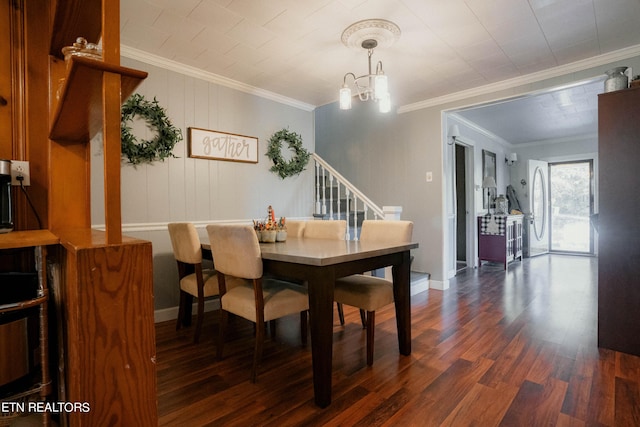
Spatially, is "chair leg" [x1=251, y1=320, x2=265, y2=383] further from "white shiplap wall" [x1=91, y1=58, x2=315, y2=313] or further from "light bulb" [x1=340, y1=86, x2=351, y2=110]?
"light bulb" [x1=340, y1=86, x2=351, y2=110]

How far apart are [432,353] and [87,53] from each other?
2.52 meters

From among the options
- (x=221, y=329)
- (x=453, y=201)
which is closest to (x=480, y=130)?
(x=453, y=201)

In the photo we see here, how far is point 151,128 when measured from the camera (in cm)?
296

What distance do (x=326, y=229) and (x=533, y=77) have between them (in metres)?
2.64

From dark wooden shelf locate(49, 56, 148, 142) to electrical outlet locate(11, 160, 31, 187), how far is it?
196mm

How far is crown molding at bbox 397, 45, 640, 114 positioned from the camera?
2.85 m

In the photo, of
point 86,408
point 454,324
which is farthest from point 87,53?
point 454,324

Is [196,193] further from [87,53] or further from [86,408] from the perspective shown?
[86,408]

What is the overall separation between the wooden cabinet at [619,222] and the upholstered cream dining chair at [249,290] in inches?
85.4

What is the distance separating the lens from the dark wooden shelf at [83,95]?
0.89 m

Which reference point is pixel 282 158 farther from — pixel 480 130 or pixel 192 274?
pixel 480 130

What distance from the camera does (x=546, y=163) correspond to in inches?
285

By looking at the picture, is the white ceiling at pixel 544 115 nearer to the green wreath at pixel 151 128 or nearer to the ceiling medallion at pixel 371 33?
the ceiling medallion at pixel 371 33

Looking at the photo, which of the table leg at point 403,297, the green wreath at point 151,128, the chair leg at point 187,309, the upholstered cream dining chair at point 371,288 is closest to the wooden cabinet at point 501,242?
the upholstered cream dining chair at point 371,288
